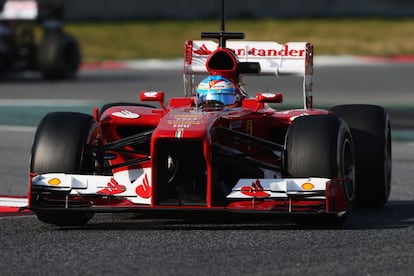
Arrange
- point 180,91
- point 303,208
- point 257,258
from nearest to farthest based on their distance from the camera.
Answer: point 257,258, point 303,208, point 180,91

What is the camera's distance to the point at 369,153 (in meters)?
9.44

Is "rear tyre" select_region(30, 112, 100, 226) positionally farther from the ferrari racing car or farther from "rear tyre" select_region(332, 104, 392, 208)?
the ferrari racing car

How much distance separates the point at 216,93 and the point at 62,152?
1422mm

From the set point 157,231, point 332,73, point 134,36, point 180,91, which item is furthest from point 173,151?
point 134,36

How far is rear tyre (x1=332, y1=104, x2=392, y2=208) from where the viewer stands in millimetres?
9445

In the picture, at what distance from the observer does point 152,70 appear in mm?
29250

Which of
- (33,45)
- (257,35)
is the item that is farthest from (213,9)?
(33,45)

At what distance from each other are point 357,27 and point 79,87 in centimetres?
1573

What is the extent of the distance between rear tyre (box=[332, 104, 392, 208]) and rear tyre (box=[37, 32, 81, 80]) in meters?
15.9

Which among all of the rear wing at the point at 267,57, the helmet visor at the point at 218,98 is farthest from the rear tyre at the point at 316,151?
the rear wing at the point at 267,57

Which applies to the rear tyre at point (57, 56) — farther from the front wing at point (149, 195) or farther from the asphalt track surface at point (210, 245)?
the front wing at point (149, 195)

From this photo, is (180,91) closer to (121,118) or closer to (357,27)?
(121,118)

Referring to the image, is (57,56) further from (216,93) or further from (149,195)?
(149,195)

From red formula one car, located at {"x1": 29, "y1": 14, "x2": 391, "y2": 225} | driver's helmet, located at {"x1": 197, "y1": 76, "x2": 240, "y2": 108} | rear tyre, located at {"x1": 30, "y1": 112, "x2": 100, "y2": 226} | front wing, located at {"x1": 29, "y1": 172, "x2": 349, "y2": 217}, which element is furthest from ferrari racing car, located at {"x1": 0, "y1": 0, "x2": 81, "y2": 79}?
front wing, located at {"x1": 29, "y1": 172, "x2": 349, "y2": 217}
